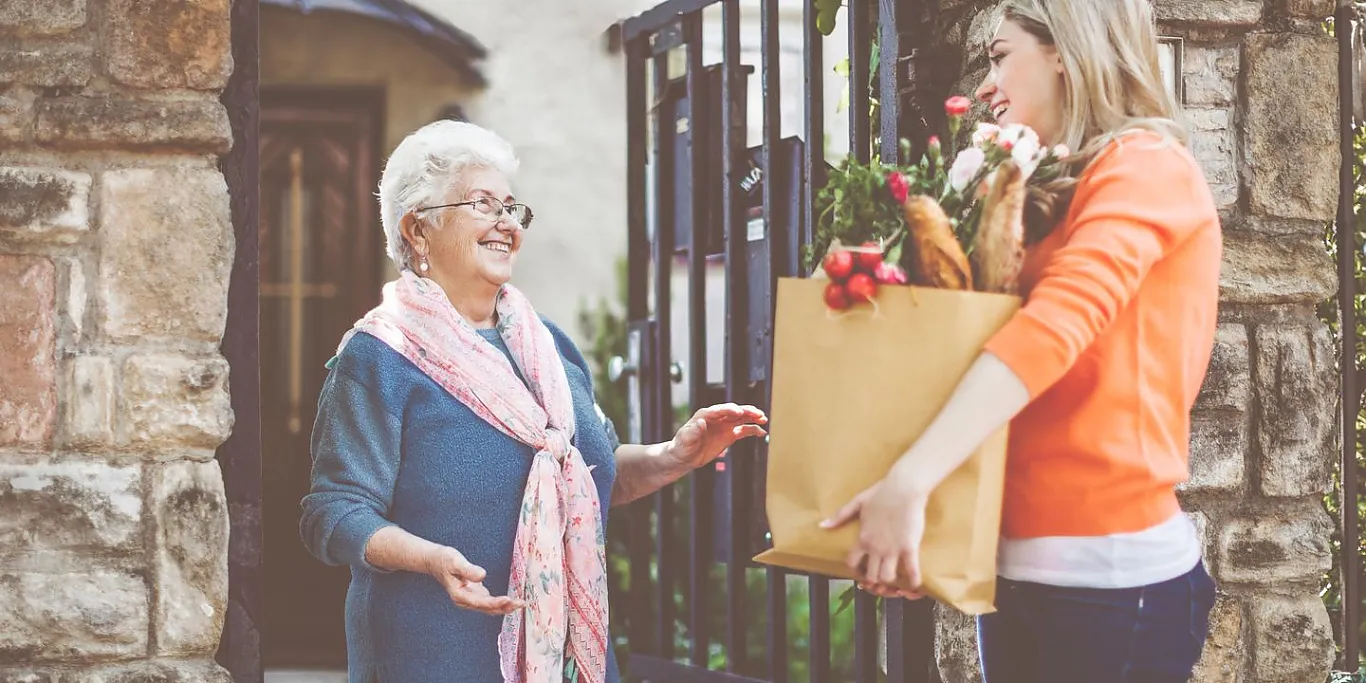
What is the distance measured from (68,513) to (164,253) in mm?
438

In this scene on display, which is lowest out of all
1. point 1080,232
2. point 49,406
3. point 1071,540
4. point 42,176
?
point 1071,540

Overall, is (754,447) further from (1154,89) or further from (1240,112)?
(1154,89)

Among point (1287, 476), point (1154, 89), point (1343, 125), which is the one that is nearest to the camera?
point (1154, 89)

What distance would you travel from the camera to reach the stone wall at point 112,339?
7.93 ft

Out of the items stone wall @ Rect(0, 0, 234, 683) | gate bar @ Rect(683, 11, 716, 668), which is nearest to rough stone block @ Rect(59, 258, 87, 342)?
stone wall @ Rect(0, 0, 234, 683)

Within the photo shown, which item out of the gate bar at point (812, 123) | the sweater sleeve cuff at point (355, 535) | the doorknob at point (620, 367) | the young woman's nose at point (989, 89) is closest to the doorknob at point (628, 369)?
the doorknob at point (620, 367)

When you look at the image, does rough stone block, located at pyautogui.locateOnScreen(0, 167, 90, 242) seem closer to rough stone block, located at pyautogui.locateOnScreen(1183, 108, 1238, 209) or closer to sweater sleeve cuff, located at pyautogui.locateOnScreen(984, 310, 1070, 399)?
sweater sleeve cuff, located at pyautogui.locateOnScreen(984, 310, 1070, 399)

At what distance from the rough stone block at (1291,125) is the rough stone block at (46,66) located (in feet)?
6.83

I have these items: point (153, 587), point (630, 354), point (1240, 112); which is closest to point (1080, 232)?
point (1240, 112)

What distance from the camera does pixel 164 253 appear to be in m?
2.48

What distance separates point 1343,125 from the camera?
10.6 ft

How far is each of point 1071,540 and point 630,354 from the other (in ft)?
10.3

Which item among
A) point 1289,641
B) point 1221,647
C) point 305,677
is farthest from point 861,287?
point 305,677

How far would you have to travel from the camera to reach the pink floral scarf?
2596 millimetres
